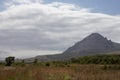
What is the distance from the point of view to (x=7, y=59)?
50.9 m

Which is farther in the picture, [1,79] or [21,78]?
[21,78]

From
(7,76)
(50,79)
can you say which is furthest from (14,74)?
(50,79)

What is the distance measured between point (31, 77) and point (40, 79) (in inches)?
33.2

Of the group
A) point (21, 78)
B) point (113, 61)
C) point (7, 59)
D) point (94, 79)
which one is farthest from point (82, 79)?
point (113, 61)

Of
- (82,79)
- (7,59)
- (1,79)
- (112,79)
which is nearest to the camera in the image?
(1,79)

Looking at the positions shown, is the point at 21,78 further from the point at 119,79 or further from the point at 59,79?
the point at 119,79

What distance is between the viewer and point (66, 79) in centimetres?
1659

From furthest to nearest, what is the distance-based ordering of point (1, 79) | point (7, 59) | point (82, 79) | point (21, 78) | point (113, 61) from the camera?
point (113, 61) → point (7, 59) → point (82, 79) → point (21, 78) → point (1, 79)

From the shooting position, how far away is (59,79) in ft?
52.7

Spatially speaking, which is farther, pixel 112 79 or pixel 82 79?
pixel 112 79

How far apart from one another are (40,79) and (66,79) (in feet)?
6.86

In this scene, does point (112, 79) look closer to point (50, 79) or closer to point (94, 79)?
point (94, 79)

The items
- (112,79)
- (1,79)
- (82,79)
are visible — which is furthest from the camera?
(112,79)

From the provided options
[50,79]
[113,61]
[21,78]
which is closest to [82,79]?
[50,79]
